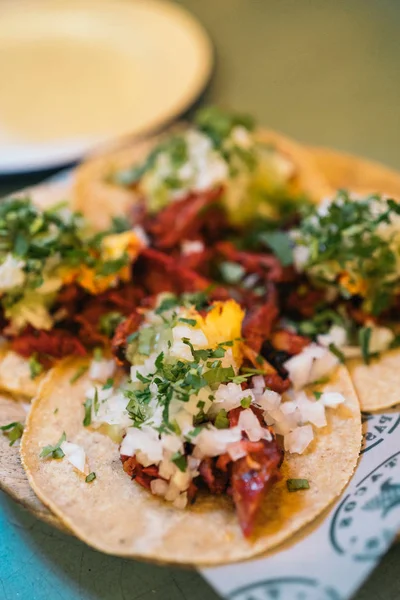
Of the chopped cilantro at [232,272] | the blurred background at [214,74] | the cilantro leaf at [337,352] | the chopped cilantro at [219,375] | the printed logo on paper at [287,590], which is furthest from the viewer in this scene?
the blurred background at [214,74]

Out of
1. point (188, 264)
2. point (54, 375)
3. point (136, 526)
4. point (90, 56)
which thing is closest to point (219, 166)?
point (188, 264)

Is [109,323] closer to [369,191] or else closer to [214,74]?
[369,191]

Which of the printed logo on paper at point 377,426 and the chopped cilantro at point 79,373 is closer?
the printed logo on paper at point 377,426

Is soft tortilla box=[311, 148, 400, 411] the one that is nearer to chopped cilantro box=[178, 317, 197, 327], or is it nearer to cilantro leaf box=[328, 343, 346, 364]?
cilantro leaf box=[328, 343, 346, 364]

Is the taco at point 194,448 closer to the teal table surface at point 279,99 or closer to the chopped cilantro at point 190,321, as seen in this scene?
the chopped cilantro at point 190,321

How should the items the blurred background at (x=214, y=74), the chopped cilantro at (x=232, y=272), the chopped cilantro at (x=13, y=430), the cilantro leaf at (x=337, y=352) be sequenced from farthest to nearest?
1. the blurred background at (x=214, y=74)
2. the chopped cilantro at (x=232, y=272)
3. the cilantro leaf at (x=337, y=352)
4. the chopped cilantro at (x=13, y=430)

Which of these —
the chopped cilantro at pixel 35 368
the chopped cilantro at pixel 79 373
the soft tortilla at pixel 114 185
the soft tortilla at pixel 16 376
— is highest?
the soft tortilla at pixel 114 185

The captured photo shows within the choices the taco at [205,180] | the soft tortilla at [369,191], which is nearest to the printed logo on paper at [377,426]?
the soft tortilla at [369,191]
